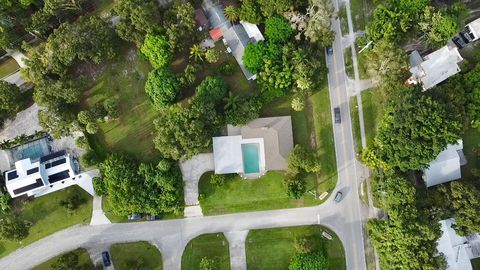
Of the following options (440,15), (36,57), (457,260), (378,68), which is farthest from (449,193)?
(36,57)

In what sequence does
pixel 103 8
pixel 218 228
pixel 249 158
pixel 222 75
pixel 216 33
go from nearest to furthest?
1. pixel 218 228
2. pixel 249 158
3. pixel 216 33
4. pixel 222 75
5. pixel 103 8

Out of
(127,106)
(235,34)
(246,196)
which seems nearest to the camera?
(246,196)

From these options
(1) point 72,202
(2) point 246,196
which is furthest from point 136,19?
(2) point 246,196

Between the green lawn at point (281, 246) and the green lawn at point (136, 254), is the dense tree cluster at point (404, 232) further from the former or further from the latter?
the green lawn at point (136, 254)

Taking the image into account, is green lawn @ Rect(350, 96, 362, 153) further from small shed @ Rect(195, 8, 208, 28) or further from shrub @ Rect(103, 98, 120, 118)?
shrub @ Rect(103, 98, 120, 118)

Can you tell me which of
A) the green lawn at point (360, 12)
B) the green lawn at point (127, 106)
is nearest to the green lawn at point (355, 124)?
the green lawn at point (360, 12)

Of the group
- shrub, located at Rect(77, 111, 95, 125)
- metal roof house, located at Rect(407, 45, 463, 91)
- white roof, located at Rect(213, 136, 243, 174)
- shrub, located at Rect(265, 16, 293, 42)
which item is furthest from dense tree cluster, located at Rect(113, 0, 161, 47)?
metal roof house, located at Rect(407, 45, 463, 91)

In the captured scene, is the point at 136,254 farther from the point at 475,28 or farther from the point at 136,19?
the point at 475,28
